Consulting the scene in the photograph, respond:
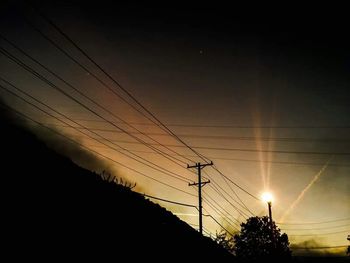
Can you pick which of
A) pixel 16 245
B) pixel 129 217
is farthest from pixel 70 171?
pixel 16 245

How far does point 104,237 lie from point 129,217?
1772mm

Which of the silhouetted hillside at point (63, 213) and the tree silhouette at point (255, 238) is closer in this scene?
the silhouetted hillside at point (63, 213)

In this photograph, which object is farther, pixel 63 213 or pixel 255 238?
pixel 255 238

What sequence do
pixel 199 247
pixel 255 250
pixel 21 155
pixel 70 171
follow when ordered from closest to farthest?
1. pixel 21 155
2. pixel 70 171
3. pixel 199 247
4. pixel 255 250

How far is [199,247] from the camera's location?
13562mm

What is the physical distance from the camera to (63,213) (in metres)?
6.61

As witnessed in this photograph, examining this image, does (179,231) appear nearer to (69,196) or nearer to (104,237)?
(104,237)

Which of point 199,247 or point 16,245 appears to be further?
point 199,247

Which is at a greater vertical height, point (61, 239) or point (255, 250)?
point (255, 250)

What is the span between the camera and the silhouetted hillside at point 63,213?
5.57 m

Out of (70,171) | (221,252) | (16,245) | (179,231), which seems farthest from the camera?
(221,252)

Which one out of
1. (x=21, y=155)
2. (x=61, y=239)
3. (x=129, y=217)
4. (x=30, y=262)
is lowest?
(x=30, y=262)

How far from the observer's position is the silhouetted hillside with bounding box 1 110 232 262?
18.3 ft

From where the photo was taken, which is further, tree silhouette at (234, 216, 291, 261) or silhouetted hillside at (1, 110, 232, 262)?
tree silhouette at (234, 216, 291, 261)
